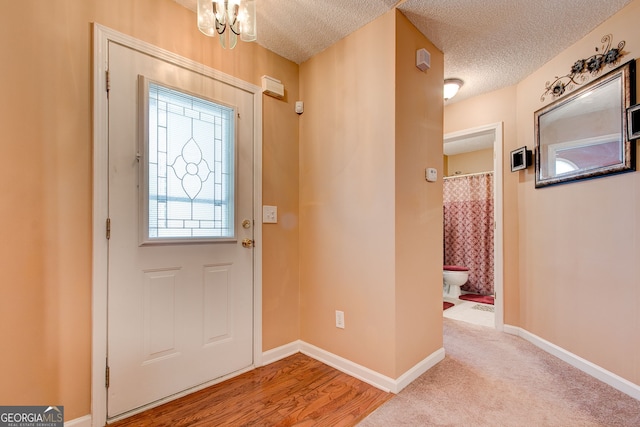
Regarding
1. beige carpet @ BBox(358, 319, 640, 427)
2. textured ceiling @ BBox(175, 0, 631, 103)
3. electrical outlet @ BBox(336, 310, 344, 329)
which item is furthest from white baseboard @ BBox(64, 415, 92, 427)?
textured ceiling @ BBox(175, 0, 631, 103)

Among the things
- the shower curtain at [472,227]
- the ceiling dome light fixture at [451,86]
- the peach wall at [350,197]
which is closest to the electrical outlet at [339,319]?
the peach wall at [350,197]

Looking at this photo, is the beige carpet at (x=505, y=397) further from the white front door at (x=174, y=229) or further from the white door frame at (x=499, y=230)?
the white front door at (x=174, y=229)

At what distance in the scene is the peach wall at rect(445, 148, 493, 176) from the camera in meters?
5.18

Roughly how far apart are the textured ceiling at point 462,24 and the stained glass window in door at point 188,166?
2.14ft

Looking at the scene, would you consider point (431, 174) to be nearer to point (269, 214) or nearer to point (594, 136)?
point (594, 136)

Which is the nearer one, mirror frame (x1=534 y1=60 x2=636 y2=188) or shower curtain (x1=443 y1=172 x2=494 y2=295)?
mirror frame (x1=534 y1=60 x2=636 y2=188)

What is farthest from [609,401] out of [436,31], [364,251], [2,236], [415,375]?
[2,236]

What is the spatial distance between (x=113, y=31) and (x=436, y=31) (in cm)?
202

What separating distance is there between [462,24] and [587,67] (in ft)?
3.30

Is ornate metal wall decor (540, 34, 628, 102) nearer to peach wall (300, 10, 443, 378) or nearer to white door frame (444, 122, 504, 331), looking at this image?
white door frame (444, 122, 504, 331)

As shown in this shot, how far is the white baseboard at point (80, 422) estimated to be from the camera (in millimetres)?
1460

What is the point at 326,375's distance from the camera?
2.09 meters

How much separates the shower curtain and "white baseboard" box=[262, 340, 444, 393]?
2.67m

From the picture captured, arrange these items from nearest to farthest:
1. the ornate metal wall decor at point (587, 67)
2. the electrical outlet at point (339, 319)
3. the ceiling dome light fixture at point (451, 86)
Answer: the ornate metal wall decor at point (587, 67), the electrical outlet at point (339, 319), the ceiling dome light fixture at point (451, 86)
